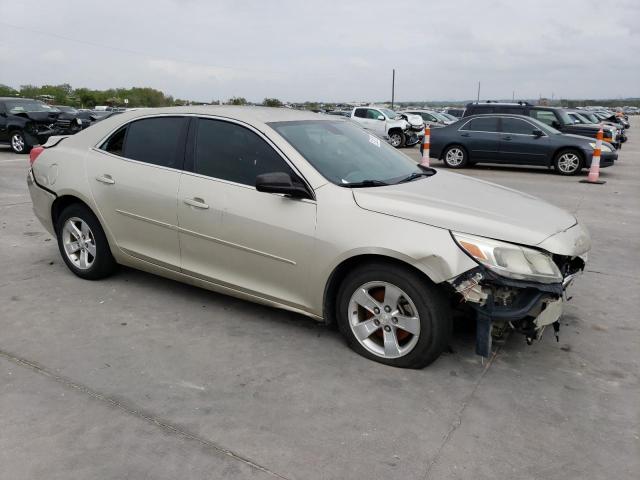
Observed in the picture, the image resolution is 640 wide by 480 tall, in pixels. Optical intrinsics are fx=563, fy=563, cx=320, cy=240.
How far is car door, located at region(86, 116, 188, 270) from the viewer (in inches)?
166

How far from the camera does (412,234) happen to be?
3.29 metres

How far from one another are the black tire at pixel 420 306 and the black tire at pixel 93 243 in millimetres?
2369

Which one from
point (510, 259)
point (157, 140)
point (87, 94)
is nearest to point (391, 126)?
point (157, 140)

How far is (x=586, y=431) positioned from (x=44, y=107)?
62.2 ft

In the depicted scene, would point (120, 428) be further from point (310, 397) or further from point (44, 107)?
point (44, 107)

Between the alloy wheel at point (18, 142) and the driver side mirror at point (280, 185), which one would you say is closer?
the driver side mirror at point (280, 185)

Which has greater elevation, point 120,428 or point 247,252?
point 247,252

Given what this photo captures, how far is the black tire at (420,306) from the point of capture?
3.27 m

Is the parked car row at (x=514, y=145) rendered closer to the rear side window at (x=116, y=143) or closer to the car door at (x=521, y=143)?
the car door at (x=521, y=143)

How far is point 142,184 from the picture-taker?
4.33 metres

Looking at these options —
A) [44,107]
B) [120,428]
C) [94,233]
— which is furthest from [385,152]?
[44,107]

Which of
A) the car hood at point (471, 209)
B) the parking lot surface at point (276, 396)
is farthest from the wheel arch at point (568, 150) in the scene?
the car hood at point (471, 209)

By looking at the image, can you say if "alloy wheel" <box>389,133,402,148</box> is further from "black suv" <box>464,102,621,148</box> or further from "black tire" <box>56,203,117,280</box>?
"black tire" <box>56,203,117,280</box>

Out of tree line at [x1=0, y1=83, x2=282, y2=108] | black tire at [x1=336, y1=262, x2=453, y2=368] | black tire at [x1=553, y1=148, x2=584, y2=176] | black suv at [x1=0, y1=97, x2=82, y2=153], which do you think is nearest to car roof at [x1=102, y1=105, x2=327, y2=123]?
black tire at [x1=336, y1=262, x2=453, y2=368]
